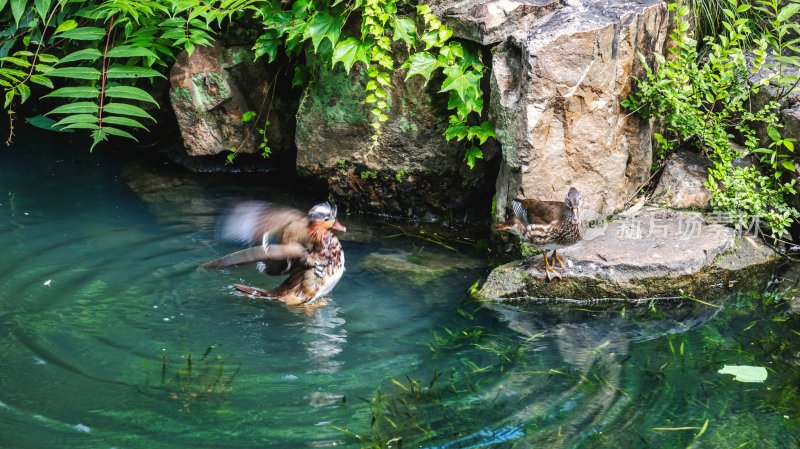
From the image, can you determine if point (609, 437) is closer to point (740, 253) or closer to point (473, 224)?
point (740, 253)

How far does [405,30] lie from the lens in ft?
20.8

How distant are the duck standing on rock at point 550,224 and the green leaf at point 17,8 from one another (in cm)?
451

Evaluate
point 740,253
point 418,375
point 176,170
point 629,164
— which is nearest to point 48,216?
point 176,170

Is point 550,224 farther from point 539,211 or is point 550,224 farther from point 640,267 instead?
point 640,267

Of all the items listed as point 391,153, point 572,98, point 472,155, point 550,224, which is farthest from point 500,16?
point 550,224

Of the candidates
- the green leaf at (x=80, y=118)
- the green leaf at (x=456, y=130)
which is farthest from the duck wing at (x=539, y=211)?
the green leaf at (x=80, y=118)

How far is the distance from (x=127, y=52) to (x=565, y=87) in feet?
11.7

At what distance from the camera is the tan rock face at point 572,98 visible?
19.4ft

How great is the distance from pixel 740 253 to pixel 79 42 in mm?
6041

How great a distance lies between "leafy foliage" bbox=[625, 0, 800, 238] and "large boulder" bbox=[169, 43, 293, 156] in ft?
11.0

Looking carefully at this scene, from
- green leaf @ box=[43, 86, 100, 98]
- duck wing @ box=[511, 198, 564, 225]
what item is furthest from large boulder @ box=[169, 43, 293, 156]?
duck wing @ box=[511, 198, 564, 225]

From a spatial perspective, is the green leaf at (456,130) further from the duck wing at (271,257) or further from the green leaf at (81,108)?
the green leaf at (81,108)

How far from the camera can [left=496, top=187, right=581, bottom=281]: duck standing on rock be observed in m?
5.70

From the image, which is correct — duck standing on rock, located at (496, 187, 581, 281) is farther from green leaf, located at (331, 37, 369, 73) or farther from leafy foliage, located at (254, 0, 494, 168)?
green leaf, located at (331, 37, 369, 73)
